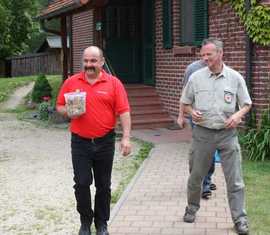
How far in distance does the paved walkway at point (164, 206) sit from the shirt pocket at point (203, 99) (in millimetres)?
1168

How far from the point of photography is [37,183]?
28.3 feet

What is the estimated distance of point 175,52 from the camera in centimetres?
1371

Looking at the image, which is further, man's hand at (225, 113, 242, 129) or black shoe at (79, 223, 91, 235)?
black shoe at (79, 223, 91, 235)

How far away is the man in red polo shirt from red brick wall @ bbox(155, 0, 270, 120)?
209 inches

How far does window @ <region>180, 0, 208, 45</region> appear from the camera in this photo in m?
12.7

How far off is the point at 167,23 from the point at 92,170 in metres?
8.88

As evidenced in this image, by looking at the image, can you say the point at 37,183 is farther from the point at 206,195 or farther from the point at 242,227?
the point at 242,227

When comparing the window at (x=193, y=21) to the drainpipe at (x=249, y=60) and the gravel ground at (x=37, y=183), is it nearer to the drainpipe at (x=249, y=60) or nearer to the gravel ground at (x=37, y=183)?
the drainpipe at (x=249, y=60)

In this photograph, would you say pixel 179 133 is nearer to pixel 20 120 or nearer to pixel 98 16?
pixel 98 16

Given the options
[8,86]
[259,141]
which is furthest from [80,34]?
[259,141]

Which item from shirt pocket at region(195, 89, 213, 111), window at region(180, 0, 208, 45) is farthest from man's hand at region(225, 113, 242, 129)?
window at region(180, 0, 208, 45)

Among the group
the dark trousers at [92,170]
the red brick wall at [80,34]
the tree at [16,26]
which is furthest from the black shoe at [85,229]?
the tree at [16,26]

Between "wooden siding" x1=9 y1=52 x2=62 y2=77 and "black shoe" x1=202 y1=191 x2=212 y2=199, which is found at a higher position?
"wooden siding" x1=9 y1=52 x2=62 y2=77

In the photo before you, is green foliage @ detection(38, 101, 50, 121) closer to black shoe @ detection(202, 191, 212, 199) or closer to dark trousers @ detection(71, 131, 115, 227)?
black shoe @ detection(202, 191, 212, 199)
